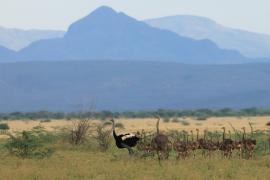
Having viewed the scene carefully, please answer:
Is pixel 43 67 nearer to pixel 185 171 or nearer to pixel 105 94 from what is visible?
pixel 105 94

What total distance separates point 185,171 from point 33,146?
24.0 feet

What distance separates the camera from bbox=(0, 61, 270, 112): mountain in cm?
15475

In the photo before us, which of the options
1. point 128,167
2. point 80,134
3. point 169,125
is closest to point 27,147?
point 80,134

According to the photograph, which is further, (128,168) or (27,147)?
(27,147)

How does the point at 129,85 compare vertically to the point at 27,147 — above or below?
above

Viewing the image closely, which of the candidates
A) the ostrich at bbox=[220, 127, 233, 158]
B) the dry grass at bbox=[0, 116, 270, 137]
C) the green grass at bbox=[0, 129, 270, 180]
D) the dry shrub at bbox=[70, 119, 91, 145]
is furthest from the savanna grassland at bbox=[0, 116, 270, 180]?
the dry grass at bbox=[0, 116, 270, 137]

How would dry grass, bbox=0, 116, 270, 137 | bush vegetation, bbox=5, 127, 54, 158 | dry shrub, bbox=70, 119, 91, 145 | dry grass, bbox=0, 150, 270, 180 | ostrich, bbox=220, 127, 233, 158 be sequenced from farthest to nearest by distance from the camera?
dry grass, bbox=0, 116, 270, 137 → dry shrub, bbox=70, 119, 91, 145 → bush vegetation, bbox=5, 127, 54, 158 → ostrich, bbox=220, 127, 233, 158 → dry grass, bbox=0, 150, 270, 180

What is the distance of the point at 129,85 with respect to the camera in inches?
6708

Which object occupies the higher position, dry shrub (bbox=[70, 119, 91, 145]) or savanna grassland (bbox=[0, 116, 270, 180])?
dry shrub (bbox=[70, 119, 91, 145])

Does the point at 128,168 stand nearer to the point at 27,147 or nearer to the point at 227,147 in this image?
the point at 227,147

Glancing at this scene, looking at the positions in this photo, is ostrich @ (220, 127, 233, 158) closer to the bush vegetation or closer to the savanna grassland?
the savanna grassland

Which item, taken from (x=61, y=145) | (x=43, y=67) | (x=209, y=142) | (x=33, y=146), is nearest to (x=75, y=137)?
(x=61, y=145)

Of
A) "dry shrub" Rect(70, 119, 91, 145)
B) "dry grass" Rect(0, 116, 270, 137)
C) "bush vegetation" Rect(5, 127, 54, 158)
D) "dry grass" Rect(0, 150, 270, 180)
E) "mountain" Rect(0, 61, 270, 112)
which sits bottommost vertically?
"dry grass" Rect(0, 150, 270, 180)

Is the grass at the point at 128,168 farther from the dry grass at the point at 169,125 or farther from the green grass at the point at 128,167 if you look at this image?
the dry grass at the point at 169,125
